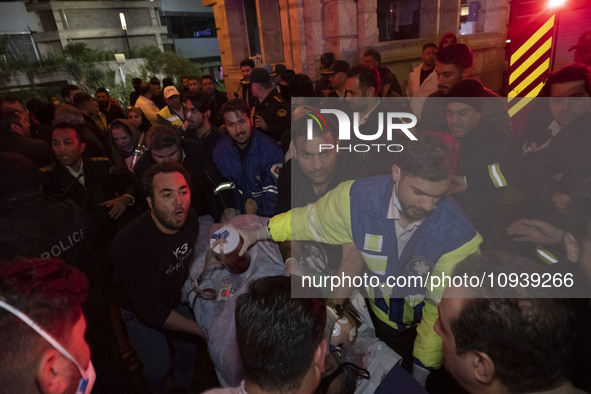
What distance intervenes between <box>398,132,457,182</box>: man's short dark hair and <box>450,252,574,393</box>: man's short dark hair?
744mm

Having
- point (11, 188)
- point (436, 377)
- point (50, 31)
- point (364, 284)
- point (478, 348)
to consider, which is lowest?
point (436, 377)

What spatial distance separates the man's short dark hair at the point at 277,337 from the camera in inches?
50.8

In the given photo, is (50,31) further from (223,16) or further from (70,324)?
(70,324)

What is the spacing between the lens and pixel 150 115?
280 inches

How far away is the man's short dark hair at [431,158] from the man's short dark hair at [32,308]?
174 cm

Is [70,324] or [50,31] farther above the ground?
[50,31]

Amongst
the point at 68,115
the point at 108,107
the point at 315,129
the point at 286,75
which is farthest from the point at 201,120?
the point at 108,107

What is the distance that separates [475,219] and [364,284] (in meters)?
1.34

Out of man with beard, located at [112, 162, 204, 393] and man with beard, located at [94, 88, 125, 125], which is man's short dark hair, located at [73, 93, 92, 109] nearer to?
man with beard, located at [94, 88, 125, 125]

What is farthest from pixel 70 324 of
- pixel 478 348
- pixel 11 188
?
pixel 478 348

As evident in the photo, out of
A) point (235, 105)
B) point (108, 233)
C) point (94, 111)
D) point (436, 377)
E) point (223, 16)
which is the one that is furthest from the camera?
point (223, 16)

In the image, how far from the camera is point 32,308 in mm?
1159

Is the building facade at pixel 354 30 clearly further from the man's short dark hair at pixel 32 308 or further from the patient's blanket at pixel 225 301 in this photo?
the man's short dark hair at pixel 32 308

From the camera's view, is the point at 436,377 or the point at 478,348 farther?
the point at 436,377
